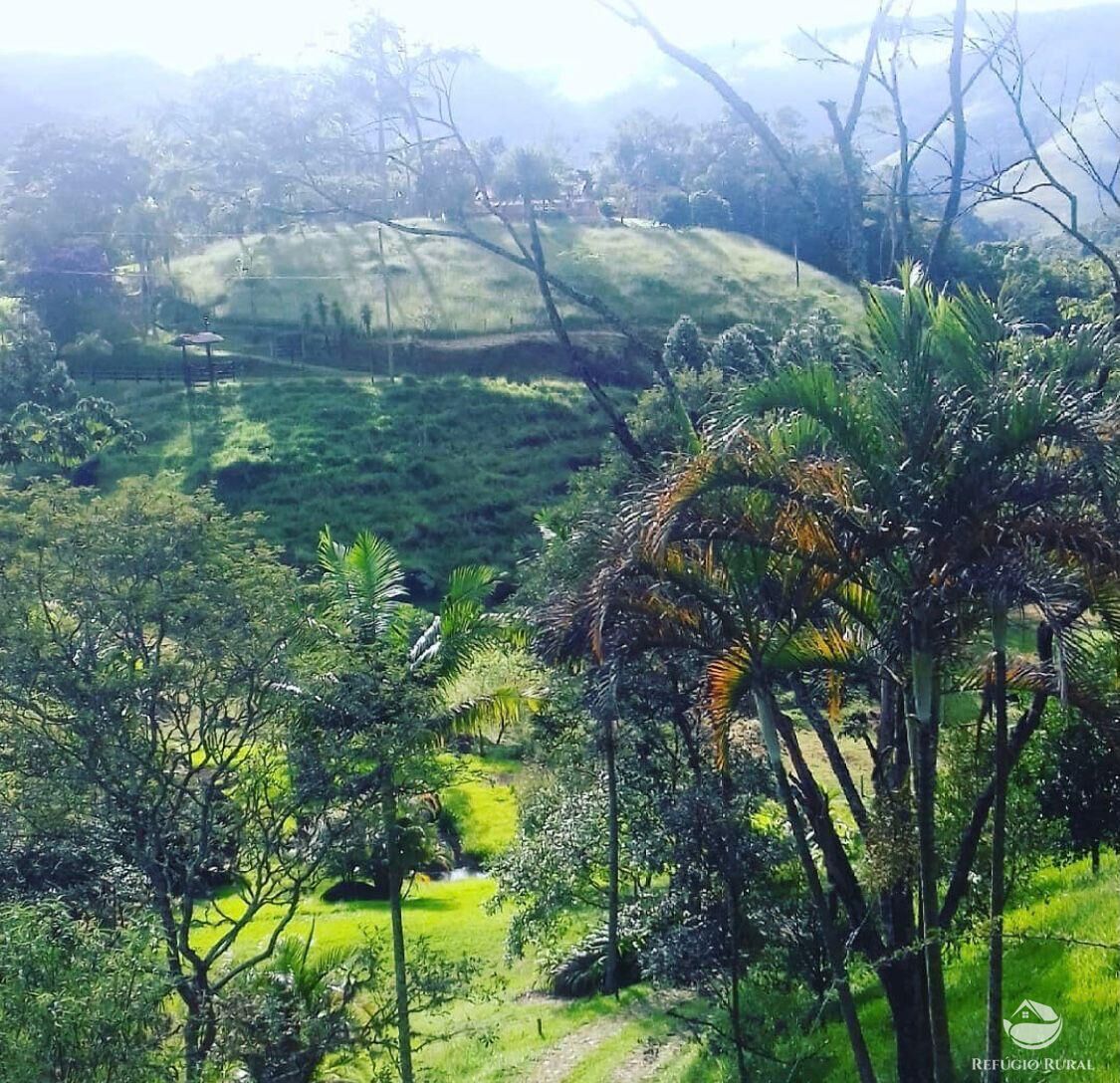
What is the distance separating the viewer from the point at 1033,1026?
714 centimetres

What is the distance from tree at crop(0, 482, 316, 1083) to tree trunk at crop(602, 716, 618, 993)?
9.20 ft

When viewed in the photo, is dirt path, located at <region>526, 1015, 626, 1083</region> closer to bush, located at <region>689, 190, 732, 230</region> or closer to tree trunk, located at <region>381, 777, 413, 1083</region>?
tree trunk, located at <region>381, 777, 413, 1083</region>

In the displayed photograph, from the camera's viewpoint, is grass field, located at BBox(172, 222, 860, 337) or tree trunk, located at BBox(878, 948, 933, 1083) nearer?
tree trunk, located at BBox(878, 948, 933, 1083)

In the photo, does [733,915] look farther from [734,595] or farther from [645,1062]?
[645,1062]

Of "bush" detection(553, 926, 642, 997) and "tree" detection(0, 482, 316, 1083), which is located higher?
"tree" detection(0, 482, 316, 1083)

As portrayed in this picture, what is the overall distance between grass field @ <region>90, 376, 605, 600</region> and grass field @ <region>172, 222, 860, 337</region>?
7640mm

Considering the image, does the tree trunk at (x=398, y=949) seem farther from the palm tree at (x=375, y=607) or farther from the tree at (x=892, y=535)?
the tree at (x=892, y=535)

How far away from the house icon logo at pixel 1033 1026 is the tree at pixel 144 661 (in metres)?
5.51

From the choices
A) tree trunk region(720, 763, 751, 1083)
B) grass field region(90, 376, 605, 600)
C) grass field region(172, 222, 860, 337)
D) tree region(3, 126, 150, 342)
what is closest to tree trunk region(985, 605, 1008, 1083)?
tree trunk region(720, 763, 751, 1083)

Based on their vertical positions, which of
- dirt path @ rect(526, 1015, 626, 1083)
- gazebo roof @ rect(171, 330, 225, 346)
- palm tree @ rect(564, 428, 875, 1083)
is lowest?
dirt path @ rect(526, 1015, 626, 1083)

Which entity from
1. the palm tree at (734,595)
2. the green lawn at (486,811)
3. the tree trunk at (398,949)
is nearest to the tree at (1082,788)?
the palm tree at (734,595)

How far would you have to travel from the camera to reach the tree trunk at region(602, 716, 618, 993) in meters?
10.5

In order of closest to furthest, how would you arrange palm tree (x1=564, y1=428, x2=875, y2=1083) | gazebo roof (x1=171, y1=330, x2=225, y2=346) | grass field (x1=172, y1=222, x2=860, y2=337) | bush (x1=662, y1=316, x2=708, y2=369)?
palm tree (x1=564, y1=428, x2=875, y2=1083) < bush (x1=662, y1=316, x2=708, y2=369) < gazebo roof (x1=171, y1=330, x2=225, y2=346) < grass field (x1=172, y1=222, x2=860, y2=337)

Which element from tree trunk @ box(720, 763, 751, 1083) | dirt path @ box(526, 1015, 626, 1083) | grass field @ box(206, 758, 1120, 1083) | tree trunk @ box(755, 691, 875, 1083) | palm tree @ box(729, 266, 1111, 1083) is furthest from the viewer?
dirt path @ box(526, 1015, 626, 1083)
